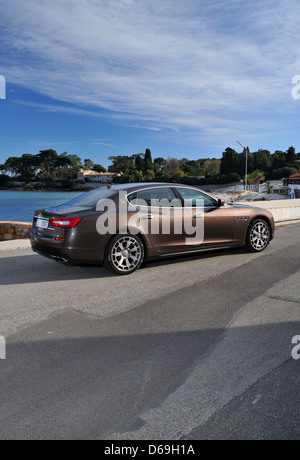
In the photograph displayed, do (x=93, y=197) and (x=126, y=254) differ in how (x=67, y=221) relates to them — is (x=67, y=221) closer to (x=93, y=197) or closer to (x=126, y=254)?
(x=93, y=197)

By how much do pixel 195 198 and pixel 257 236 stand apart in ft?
5.82

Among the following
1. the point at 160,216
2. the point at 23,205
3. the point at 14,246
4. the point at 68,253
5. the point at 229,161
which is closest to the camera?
the point at 68,253

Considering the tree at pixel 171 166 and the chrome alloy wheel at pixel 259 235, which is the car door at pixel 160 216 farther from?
the tree at pixel 171 166

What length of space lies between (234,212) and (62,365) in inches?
199

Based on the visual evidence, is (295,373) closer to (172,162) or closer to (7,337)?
(7,337)

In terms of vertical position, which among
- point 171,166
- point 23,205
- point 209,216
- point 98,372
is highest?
point 171,166

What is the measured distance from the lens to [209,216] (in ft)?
22.0

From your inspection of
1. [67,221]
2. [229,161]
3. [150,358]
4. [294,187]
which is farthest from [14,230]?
[229,161]

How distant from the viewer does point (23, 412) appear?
232cm

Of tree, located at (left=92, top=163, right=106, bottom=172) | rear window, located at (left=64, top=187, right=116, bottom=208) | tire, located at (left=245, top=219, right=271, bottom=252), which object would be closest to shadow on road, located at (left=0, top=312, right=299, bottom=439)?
rear window, located at (left=64, top=187, right=116, bottom=208)

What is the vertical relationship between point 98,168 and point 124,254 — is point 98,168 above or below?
above

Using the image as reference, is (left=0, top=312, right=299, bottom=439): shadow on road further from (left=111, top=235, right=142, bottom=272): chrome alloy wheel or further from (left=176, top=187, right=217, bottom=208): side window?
(left=176, top=187, right=217, bottom=208): side window

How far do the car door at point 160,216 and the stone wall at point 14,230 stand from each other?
297 inches

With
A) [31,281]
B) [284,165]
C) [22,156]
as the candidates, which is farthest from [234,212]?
[22,156]
